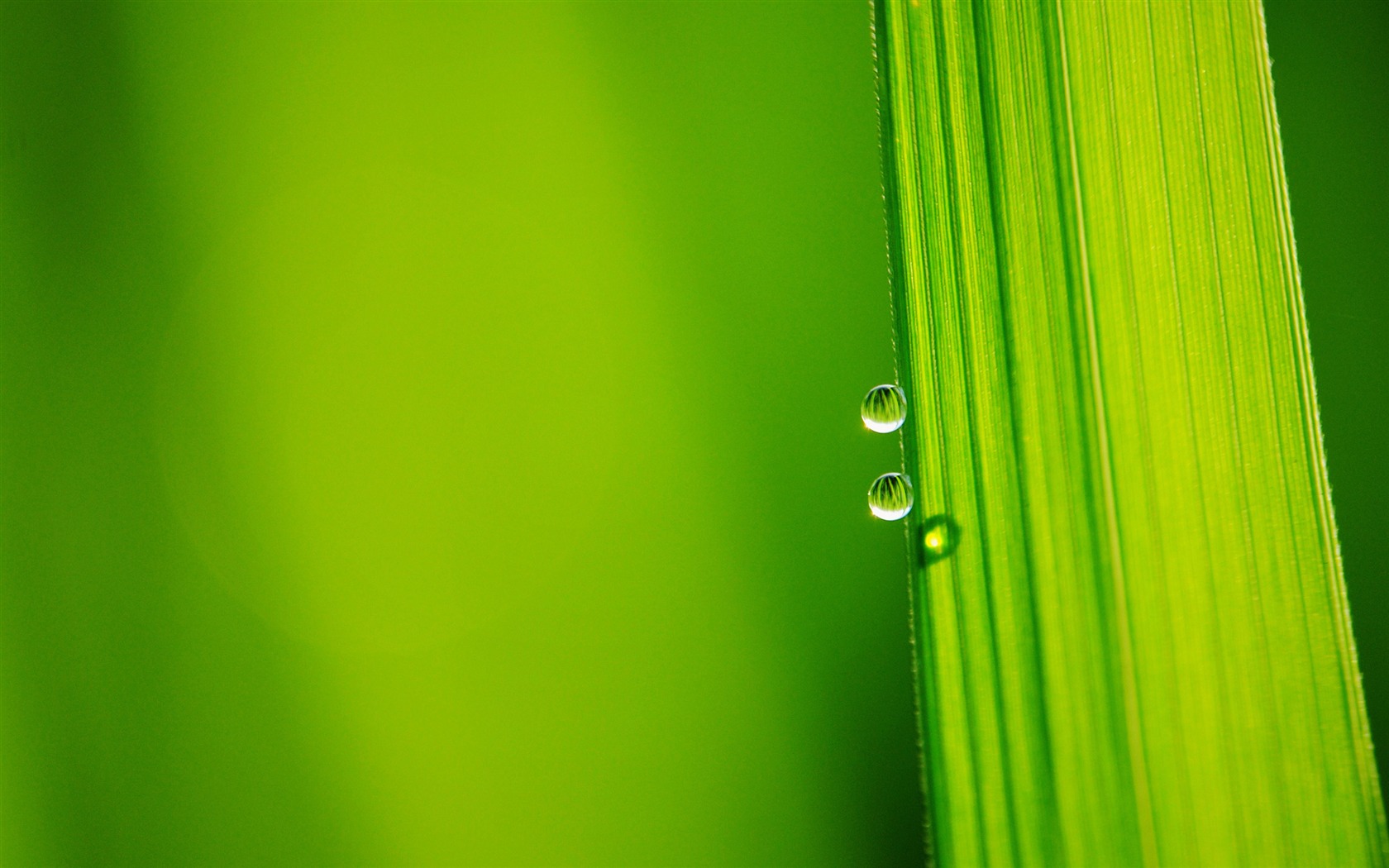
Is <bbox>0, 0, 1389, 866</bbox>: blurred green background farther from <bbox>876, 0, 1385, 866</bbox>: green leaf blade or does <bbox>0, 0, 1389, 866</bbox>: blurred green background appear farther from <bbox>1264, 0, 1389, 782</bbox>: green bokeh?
<bbox>876, 0, 1385, 866</bbox>: green leaf blade

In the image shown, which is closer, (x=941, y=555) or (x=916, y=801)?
(x=941, y=555)

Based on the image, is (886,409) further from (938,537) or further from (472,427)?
(472,427)

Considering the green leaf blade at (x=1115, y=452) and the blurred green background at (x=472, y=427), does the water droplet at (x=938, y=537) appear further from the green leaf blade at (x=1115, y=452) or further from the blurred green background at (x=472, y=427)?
the blurred green background at (x=472, y=427)

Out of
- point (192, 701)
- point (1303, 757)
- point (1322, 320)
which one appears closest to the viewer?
point (1303, 757)

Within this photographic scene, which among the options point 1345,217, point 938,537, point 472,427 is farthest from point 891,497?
point 1345,217

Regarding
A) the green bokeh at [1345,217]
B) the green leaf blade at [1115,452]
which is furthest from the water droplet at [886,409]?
the green bokeh at [1345,217]

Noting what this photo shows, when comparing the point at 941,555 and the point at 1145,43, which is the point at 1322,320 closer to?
the point at 1145,43

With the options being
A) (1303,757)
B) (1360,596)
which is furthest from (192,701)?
(1360,596)
